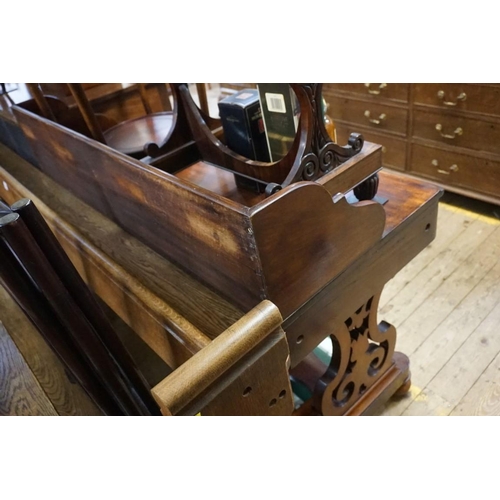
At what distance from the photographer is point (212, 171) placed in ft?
3.22

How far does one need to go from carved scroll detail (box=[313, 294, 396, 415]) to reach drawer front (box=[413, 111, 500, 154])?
1115 mm

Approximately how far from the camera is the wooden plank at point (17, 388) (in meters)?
0.73

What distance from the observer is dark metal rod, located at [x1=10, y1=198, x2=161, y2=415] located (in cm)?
57

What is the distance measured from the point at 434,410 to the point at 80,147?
1218mm

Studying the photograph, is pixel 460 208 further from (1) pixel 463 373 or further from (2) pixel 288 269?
(2) pixel 288 269

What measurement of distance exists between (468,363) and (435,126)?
1.08 metres

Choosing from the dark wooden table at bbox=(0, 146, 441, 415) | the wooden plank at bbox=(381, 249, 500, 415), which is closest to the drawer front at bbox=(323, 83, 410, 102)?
the wooden plank at bbox=(381, 249, 500, 415)

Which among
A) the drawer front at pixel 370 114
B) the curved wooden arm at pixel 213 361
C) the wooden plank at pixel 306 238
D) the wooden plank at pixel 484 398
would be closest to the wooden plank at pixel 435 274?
the wooden plank at pixel 484 398

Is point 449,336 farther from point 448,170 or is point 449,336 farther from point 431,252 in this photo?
point 448,170

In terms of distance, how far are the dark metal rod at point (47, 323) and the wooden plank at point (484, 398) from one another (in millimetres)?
1061

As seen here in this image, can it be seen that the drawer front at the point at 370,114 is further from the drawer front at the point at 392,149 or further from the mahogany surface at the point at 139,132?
the mahogany surface at the point at 139,132

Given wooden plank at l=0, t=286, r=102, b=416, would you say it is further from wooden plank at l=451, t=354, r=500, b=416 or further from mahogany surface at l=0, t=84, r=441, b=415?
wooden plank at l=451, t=354, r=500, b=416

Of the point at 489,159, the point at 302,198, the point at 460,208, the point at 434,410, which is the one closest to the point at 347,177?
the point at 302,198

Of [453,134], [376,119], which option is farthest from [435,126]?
[376,119]
